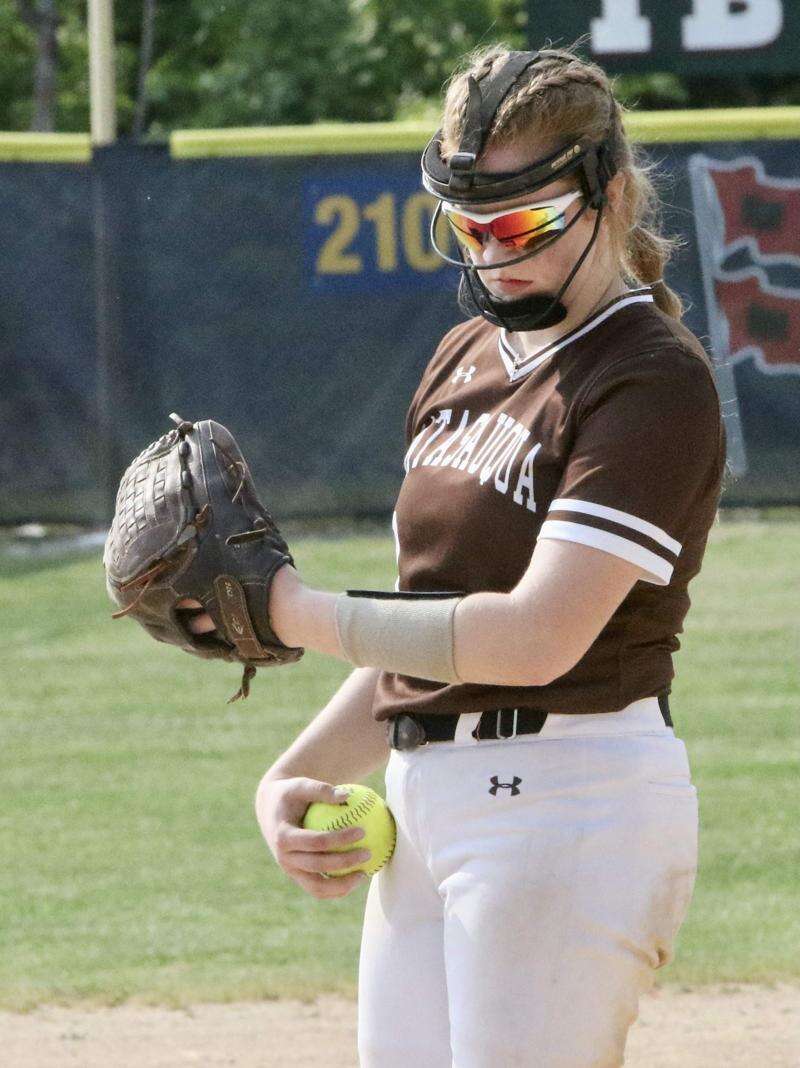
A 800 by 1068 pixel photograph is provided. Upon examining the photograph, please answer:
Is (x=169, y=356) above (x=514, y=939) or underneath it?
underneath

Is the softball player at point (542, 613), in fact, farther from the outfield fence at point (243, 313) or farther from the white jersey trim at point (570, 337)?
the outfield fence at point (243, 313)

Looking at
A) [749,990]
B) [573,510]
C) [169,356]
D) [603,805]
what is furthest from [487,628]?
[169,356]

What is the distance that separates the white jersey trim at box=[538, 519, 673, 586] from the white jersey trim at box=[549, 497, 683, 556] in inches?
0.7

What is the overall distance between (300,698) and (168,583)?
189 inches

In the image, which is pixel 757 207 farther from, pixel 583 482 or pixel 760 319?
pixel 583 482

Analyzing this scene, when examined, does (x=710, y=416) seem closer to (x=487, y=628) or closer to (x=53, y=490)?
(x=487, y=628)

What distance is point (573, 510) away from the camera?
2.04 metres

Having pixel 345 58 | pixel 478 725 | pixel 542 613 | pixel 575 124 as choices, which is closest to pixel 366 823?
pixel 478 725

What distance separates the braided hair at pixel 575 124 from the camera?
2178 millimetres

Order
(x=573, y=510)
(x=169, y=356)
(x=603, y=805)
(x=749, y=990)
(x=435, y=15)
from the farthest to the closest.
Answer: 1. (x=435, y=15)
2. (x=169, y=356)
3. (x=749, y=990)
4. (x=603, y=805)
5. (x=573, y=510)

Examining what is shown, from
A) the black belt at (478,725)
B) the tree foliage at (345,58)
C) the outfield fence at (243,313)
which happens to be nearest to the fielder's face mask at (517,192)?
the black belt at (478,725)

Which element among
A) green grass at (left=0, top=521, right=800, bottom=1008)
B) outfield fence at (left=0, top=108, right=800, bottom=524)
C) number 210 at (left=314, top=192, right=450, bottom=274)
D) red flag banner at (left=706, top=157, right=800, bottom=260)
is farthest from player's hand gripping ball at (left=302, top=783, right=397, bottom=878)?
red flag banner at (left=706, top=157, right=800, bottom=260)

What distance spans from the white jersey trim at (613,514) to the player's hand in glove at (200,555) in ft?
1.31

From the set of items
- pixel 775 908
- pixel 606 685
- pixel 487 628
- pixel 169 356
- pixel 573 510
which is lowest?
pixel 169 356
